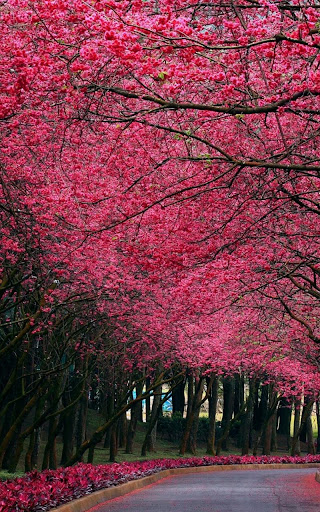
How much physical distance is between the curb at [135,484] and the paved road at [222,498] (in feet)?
0.70

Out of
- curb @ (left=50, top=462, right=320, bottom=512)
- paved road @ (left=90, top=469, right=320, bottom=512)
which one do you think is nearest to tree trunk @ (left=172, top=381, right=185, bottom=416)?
curb @ (left=50, top=462, right=320, bottom=512)

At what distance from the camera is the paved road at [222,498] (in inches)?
610

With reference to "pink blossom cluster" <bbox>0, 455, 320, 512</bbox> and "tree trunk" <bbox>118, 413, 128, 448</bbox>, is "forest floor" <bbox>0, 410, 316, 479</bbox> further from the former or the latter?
"pink blossom cluster" <bbox>0, 455, 320, 512</bbox>

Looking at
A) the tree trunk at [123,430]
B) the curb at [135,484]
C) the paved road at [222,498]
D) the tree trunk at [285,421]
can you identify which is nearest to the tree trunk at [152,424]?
the tree trunk at [123,430]

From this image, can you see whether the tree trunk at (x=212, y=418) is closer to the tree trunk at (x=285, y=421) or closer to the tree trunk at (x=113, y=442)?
the tree trunk at (x=113, y=442)

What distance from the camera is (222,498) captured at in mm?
18359

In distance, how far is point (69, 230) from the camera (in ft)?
58.9

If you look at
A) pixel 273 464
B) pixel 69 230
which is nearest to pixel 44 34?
pixel 69 230

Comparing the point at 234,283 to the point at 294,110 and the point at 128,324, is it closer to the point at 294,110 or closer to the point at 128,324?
the point at 128,324

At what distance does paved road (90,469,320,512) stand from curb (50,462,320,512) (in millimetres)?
213

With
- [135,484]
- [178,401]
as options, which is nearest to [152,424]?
[135,484]

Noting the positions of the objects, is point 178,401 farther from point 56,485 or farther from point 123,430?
point 56,485

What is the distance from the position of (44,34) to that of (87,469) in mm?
11013

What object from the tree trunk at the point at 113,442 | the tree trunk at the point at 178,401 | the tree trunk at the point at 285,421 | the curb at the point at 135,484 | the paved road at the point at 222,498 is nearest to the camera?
the curb at the point at 135,484
